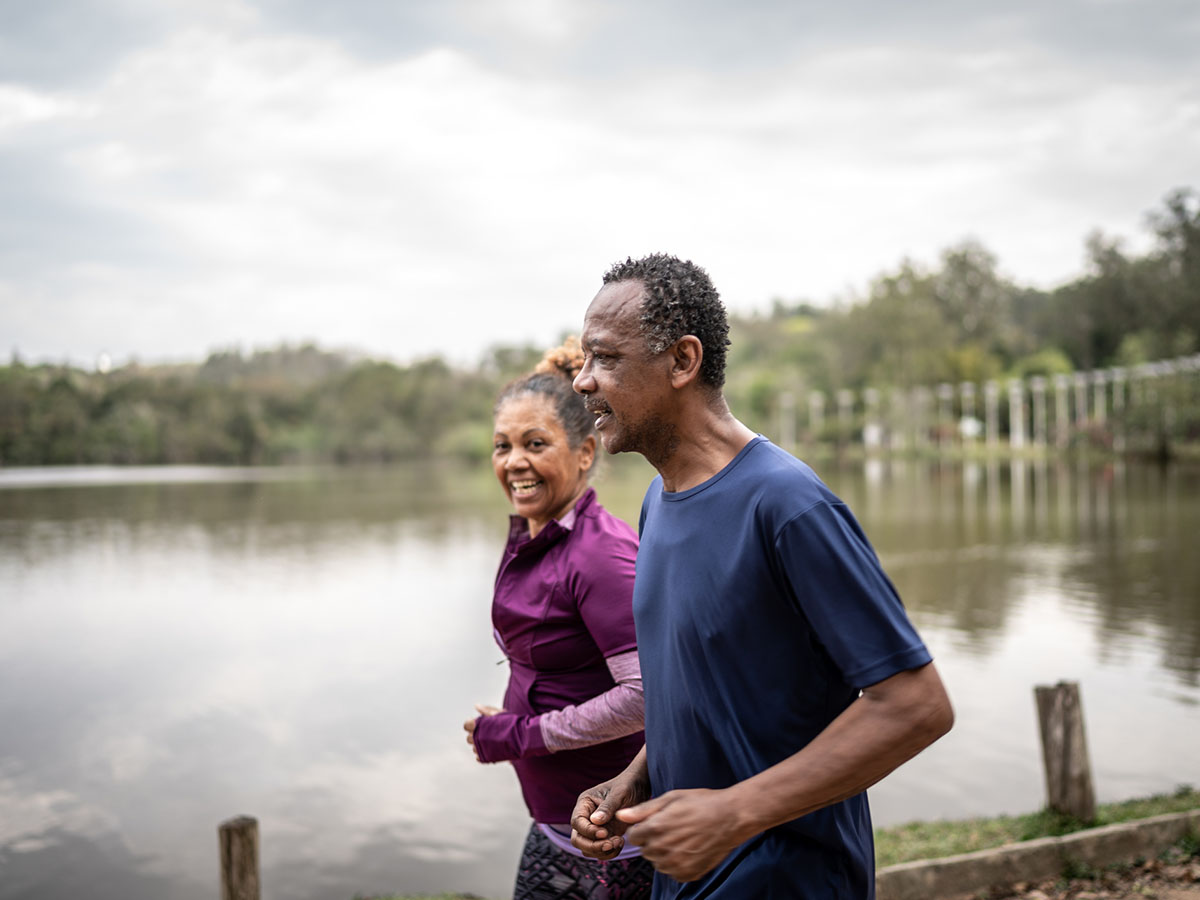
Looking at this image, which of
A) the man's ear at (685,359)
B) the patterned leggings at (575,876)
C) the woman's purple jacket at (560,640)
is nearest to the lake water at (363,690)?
the patterned leggings at (575,876)

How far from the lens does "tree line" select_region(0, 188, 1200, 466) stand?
80.9m

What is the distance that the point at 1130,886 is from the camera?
16.0ft

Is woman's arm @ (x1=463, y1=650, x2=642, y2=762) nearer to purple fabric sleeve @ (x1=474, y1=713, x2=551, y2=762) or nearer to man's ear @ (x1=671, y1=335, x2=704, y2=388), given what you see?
purple fabric sleeve @ (x1=474, y1=713, x2=551, y2=762)

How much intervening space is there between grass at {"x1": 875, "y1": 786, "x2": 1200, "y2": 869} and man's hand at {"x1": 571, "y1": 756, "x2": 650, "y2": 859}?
371 cm

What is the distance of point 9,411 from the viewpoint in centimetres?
9238

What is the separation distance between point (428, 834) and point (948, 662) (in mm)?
6557

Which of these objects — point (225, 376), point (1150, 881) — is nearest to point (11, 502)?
point (1150, 881)

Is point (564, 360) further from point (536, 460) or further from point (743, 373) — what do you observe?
point (743, 373)

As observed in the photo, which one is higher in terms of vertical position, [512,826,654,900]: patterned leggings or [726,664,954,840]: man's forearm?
[726,664,954,840]: man's forearm

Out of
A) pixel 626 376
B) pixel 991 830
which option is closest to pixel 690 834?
pixel 626 376

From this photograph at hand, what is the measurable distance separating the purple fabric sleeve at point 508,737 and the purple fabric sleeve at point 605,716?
3 centimetres

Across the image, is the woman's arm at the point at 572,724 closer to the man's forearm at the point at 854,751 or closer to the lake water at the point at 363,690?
the man's forearm at the point at 854,751

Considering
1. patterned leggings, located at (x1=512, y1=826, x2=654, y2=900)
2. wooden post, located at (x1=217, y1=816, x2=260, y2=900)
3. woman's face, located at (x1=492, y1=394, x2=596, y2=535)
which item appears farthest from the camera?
wooden post, located at (x1=217, y1=816, x2=260, y2=900)

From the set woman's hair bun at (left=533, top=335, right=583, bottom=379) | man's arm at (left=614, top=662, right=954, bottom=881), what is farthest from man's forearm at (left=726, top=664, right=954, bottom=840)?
woman's hair bun at (left=533, top=335, right=583, bottom=379)
